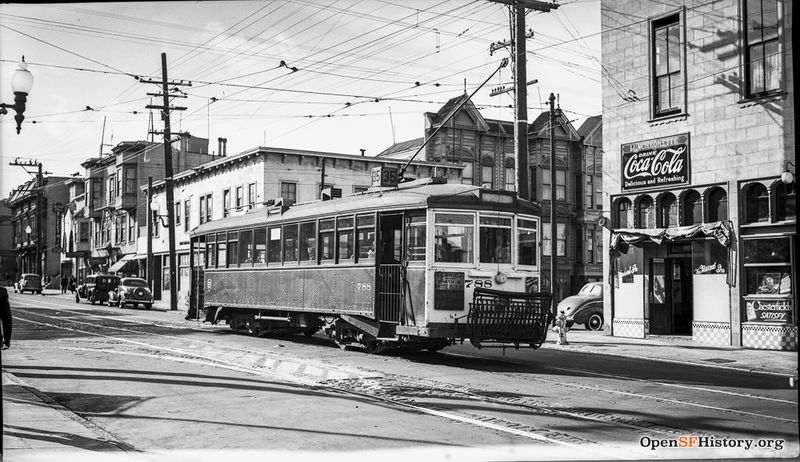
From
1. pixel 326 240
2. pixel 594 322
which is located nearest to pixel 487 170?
pixel 594 322

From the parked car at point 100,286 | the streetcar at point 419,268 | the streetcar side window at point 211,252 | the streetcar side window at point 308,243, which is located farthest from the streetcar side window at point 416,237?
the parked car at point 100,286

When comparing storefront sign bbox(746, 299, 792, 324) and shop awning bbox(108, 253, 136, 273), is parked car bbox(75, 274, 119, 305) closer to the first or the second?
shop awning bbox(108, 253, 136, 273)

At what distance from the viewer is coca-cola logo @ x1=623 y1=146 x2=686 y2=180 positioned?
2080cm

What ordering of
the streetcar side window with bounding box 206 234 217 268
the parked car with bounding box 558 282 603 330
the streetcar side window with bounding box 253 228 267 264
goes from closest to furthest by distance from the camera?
the streetcar side window with bounding box 253 228 267 264 → the streetcar side window with bounding box 206 234 217 268 → the parked car with bounding box 558 282 603 330

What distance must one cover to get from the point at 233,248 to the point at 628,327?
37.0 ft

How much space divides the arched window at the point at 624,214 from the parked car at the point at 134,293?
27.1 m

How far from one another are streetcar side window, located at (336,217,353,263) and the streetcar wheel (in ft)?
46.4

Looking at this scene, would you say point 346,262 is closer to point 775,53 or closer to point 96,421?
point 96,421

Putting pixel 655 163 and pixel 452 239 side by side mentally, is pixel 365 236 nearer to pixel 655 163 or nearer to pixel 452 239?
pixel 452 239

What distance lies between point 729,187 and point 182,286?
1461 inches

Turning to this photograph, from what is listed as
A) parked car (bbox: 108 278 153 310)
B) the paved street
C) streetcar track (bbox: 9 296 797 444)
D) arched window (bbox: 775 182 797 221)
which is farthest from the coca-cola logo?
parked car (bbox: 108 278 153 310)

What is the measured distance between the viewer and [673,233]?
67.7ft

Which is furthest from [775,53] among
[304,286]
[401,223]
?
[304,286]

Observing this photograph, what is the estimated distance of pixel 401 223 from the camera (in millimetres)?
14836
